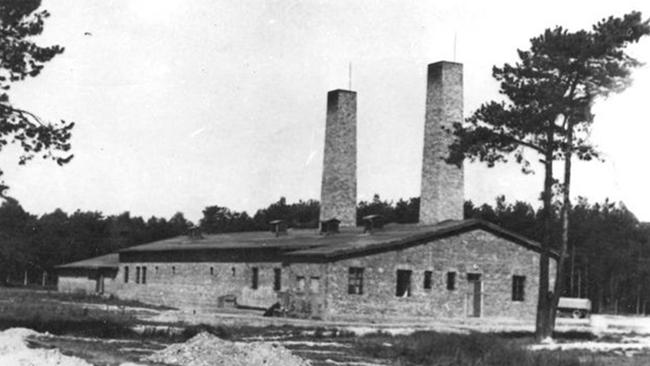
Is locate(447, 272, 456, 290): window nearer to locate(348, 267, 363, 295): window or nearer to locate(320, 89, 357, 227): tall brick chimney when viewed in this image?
locate(348, 267, 363, 295): window

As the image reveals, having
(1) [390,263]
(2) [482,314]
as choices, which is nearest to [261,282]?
(1) [390,263]

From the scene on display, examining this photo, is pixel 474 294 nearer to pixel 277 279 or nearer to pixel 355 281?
pixel 355 281

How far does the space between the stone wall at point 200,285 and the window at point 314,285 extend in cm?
305

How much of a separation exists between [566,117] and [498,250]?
1243 centimetres

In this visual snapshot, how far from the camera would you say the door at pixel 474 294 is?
41000 millimetres

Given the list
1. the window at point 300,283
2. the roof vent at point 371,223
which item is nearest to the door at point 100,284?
the roof vent at point 371,223

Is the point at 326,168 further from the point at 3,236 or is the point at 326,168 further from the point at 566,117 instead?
the point at 3,236

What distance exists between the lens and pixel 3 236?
89688 millimetres

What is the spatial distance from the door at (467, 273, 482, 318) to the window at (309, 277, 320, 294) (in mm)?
7502

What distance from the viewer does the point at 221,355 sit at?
18109 millimetres

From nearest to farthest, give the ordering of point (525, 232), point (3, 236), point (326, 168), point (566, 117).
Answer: point (566, 117) → point (326, 168) → point (525, 232) → point (3, 236)

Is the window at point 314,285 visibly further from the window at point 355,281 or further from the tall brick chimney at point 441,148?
the tall brick chimney at point 441,148

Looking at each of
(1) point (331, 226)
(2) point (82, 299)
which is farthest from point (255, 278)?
(2) point (82, 299)

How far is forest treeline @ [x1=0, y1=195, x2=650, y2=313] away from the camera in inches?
3059
